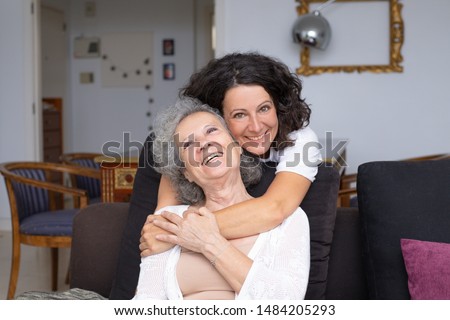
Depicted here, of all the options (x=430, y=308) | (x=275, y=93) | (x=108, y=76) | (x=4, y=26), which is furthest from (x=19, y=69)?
(x=430, y=308)

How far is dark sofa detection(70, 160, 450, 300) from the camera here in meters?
1.83

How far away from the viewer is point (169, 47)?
7871 mm

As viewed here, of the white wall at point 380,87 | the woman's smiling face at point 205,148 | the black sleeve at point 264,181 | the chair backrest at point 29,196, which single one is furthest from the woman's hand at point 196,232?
the white wall at point 380,87

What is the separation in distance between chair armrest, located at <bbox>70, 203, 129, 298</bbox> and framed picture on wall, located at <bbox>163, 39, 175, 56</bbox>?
5.90 m

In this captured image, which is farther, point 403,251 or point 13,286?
point 13,286

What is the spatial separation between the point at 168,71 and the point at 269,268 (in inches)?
254

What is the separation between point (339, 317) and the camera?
129 centimetres

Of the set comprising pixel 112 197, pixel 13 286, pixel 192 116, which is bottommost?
pixel 13 286

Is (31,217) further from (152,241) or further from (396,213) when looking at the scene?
(396,213)

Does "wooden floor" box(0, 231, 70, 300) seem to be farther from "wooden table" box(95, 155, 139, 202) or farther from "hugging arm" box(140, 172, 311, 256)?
"hugging arm" box(140, 172, 311, 256)

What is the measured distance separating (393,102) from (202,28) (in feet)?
11.5

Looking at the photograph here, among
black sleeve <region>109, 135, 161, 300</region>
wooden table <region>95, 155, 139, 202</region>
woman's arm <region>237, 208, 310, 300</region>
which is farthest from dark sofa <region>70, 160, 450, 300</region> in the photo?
wooden table <region>95, 155, 139, 202</region>

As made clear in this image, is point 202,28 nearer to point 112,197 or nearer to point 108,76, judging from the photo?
point 108,76

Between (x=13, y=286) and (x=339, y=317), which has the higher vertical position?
(x=339, y=317)
